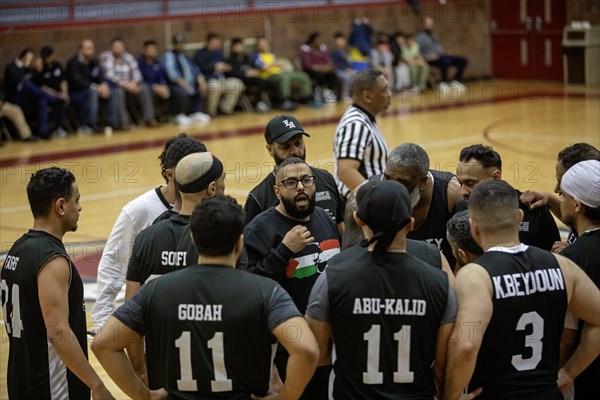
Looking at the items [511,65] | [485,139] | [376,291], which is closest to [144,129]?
[485,139]

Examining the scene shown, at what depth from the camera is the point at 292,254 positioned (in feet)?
17.0

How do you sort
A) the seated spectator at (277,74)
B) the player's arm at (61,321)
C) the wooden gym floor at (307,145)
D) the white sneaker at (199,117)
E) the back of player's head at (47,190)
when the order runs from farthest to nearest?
the seated spectator at (277,74) < the white sneaker at (199,117) < the wooden gym floor at (307,145) < the back of player's head at (47,190) < the player's arm at (61,321)

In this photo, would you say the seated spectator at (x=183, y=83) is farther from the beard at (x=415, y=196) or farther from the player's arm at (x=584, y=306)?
the player's arm at (x=584, y=306)

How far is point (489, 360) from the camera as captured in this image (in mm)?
4289

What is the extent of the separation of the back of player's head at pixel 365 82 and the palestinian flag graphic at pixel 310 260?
3025 millimetres

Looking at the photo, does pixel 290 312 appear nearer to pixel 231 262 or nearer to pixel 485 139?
pixel 231 262

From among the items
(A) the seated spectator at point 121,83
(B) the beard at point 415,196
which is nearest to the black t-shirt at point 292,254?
(B) the beard at point 415,196

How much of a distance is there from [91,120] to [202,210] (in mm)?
15776

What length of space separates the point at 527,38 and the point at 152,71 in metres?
12.7

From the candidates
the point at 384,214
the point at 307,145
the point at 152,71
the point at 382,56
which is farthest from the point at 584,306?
the point at 382,56

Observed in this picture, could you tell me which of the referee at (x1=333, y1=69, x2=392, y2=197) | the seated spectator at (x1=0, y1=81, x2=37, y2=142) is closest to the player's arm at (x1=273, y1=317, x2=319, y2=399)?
the referee at (x1=333, y1=69, x2=392, y2=197)

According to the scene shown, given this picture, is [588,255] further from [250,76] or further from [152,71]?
[250,76]

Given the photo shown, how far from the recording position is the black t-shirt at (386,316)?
4.03 metres

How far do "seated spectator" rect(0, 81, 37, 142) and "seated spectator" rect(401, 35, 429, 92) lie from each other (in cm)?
1088
